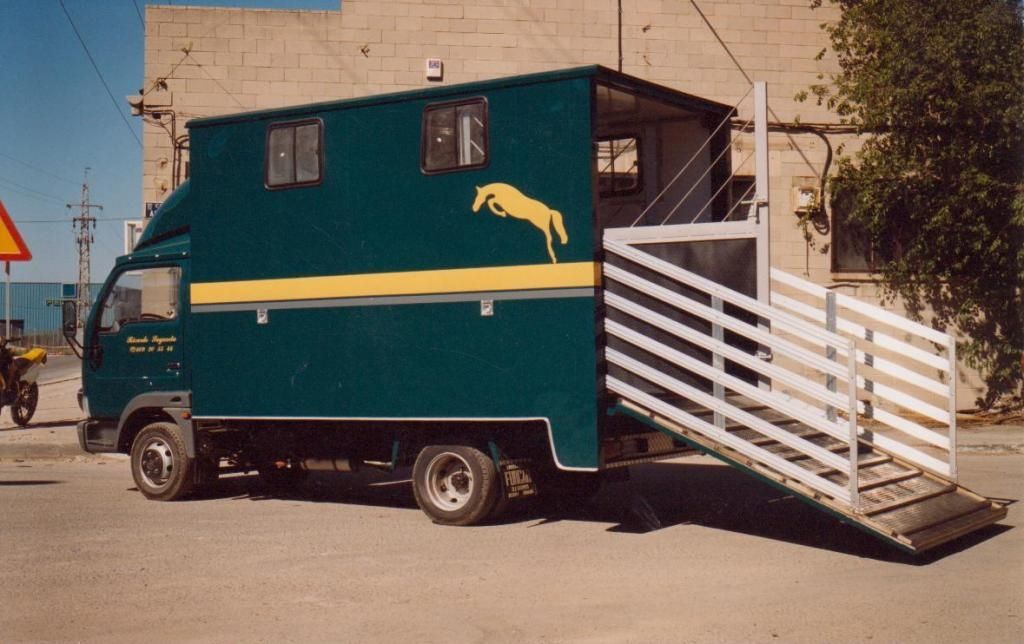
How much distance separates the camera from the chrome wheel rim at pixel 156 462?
34.4 feet

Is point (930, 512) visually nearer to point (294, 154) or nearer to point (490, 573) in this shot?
point (490, 573)

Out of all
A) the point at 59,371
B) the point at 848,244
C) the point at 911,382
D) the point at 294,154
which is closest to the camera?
the point at 911,382

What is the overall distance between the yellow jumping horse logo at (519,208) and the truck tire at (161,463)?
3926 millimetres

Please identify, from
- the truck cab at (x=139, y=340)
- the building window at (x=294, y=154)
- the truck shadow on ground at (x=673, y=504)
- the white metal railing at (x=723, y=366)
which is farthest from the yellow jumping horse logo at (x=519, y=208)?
the truck cab at (x=139, y=340)

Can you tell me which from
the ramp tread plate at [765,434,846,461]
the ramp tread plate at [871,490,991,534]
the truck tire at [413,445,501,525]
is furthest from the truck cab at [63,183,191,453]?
the ramp tread plate at [871,490,991,534]

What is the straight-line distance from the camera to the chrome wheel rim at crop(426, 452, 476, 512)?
8.95m

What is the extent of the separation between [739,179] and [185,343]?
9.87 meters

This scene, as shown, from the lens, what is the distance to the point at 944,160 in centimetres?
1605

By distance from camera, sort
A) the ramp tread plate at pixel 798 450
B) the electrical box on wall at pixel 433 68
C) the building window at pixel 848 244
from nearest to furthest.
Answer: the ramp tread plate at pixel 798 450 < the electrical box on wall at pixel 433 68 < the building window at pixel 848 244

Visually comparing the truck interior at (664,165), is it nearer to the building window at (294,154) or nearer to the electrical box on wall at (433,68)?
the building window at (294,154)

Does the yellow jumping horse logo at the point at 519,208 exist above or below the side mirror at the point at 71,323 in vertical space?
above

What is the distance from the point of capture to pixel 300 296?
31.0ft

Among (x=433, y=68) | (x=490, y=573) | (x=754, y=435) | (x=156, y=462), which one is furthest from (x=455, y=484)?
(x=433, y=68)

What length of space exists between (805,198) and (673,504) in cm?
864
